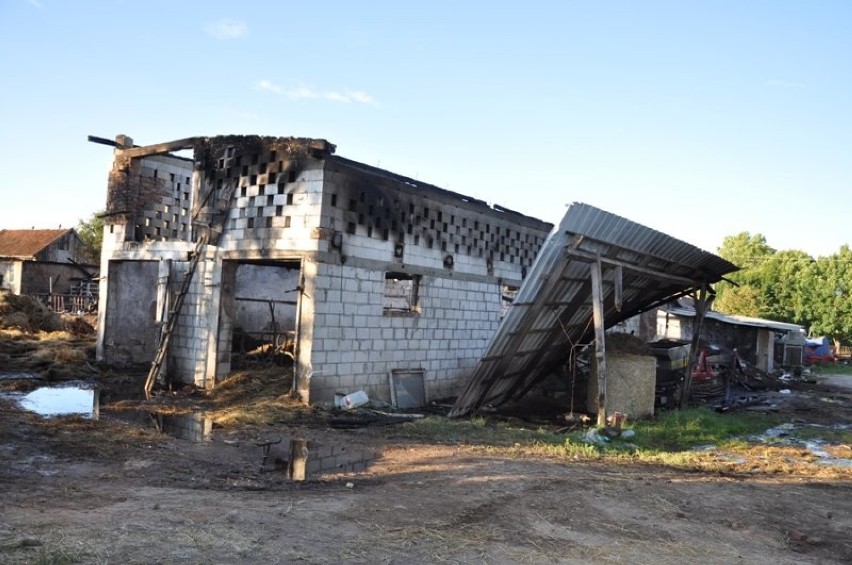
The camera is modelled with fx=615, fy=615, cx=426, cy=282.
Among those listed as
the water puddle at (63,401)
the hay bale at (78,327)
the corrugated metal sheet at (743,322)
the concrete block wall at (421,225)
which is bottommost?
the water puddle at (63,401)

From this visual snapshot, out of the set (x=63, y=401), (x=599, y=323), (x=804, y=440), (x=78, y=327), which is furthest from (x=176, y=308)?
(x=804, y=440)

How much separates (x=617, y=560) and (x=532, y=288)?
207 inches

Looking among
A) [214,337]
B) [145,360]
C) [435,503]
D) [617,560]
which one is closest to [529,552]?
[617,560]

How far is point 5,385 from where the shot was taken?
12055 millimetres

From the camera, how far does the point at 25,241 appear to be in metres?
40.2

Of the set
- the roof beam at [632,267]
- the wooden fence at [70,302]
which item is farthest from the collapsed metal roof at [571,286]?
the wooden fence at [70,302]

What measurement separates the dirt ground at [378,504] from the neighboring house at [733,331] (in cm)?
1994

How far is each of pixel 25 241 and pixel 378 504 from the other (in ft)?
143

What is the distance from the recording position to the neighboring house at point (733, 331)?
2623cm

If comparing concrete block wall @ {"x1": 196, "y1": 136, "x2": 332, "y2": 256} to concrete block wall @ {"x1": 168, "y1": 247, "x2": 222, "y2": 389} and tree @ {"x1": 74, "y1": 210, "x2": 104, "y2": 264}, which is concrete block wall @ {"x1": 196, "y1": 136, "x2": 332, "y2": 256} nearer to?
concrete block wall @ {"x1": 168, "y1": 247, "x2": 222, "y2": 389}

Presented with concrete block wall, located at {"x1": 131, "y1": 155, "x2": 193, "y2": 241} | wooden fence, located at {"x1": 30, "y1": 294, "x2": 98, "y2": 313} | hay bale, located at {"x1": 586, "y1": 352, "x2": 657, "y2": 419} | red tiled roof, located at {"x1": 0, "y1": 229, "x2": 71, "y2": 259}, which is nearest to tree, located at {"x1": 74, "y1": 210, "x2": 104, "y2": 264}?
red tiled roof, located at {"x1": 0, "y1": 229, "x2": 71, "y2": 259}

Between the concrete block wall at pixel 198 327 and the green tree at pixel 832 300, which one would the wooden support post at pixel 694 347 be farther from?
the green tree at pixel 832 300

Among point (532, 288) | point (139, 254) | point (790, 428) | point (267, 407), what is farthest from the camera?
point (139, 254)

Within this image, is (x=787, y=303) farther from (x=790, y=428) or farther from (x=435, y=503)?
(x=435, y=503)
